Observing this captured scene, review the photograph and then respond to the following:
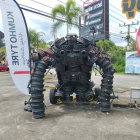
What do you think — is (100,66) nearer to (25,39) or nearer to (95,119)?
(95,119)

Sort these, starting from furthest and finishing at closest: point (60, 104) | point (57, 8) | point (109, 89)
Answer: point (57, 8)
point (60, 104)
point (109, 89)

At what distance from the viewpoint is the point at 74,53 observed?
26.4 ft

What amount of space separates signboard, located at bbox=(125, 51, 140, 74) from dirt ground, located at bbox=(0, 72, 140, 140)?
22.2m

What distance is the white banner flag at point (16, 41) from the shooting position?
829 cm

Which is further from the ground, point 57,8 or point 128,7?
point 57,8

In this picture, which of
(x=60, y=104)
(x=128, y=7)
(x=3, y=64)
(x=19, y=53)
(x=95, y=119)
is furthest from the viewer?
(x=3, y=64)

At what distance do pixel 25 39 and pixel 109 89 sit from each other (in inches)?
127

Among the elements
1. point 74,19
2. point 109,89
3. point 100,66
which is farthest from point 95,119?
point 74,19

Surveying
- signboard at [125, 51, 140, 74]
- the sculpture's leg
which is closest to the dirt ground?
the sculpture's leg

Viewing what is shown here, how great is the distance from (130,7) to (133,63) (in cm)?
2102

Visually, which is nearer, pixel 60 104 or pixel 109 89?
pixel 109 89

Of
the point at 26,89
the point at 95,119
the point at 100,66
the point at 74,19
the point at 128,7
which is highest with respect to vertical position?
the point at 74,19

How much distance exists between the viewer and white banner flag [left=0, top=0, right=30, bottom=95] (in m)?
8.29

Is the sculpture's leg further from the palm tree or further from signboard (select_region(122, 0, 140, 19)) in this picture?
the palm tree
